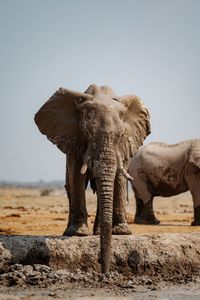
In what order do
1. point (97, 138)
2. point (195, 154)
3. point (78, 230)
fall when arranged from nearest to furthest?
point (97, 138), point (78, 230), point (195, 154)

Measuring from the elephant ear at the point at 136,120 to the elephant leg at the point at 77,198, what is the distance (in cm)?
85

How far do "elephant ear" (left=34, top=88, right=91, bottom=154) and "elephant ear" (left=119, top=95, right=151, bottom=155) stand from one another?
2.35 feet

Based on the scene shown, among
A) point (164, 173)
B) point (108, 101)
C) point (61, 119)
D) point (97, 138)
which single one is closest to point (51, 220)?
point (164, 173)

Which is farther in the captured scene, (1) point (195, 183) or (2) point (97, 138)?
(1) point (195, 183)

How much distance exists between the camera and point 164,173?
17.2 metres

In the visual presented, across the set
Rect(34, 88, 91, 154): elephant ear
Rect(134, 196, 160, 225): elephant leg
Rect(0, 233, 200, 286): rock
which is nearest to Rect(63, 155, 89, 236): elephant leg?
Rect(34, 88, 91, 154): elephant ear

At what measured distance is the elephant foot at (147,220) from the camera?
17.1 m

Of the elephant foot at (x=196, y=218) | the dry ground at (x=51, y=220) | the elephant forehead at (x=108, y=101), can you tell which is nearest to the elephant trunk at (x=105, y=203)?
the elephant forehead at (x=108, y=101)

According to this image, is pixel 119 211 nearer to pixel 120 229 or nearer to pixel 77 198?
pixel 120 229

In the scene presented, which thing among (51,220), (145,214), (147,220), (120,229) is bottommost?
(51,220)

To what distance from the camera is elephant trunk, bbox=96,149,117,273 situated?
8477mm

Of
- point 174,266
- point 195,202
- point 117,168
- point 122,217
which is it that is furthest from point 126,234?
point 195,202

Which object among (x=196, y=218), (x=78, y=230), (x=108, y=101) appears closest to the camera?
(x=108, y=101)

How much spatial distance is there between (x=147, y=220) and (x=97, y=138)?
870 centimetres
